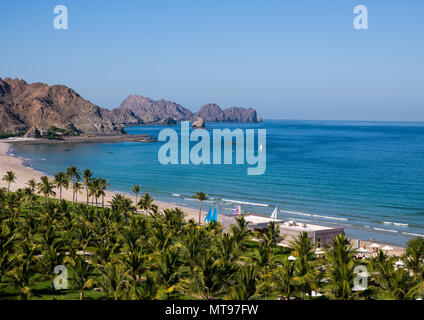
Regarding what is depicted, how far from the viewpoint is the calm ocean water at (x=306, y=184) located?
68188 mm

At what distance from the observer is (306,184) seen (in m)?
96.4

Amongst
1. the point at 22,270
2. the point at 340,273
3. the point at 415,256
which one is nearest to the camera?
the point at 340,273

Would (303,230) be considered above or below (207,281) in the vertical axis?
below

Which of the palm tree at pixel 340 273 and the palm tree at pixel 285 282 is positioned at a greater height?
the palm tree at pixel 340 273

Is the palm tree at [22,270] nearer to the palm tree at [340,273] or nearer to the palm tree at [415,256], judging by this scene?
the palm tree at [340,273]

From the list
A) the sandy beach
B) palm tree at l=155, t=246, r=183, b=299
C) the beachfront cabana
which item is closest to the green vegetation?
palm tree at l=155, t=246, r=183, b=299

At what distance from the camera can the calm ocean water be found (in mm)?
68188

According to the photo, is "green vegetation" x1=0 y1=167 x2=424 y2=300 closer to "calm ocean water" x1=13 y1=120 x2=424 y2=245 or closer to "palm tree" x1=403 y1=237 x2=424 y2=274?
"palm tree" x1=403 y1=237 x2=424 y2=274

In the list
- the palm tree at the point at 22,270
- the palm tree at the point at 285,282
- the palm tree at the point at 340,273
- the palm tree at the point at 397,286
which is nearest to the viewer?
the palm tree at the point at 340,273

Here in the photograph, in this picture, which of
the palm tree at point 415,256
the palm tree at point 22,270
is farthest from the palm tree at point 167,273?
the palm tree at point 415,256

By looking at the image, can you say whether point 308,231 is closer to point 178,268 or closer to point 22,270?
point 178,268

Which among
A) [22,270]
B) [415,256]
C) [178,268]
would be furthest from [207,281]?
[415,256]

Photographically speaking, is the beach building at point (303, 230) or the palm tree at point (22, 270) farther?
the beach building at point (303, 230)
